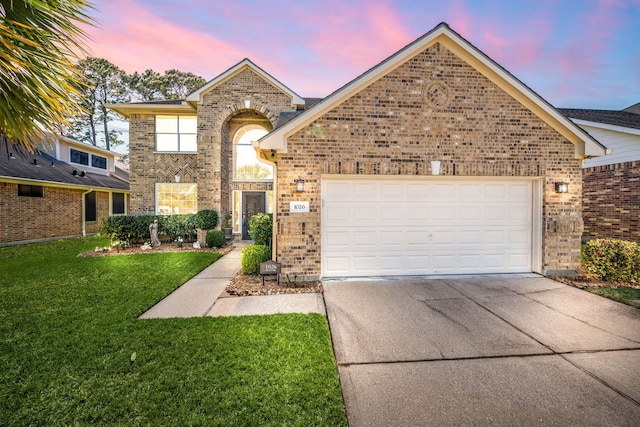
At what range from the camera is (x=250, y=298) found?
5.07 m

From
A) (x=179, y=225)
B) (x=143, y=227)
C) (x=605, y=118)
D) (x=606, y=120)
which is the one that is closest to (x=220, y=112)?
(x=179, y=225)

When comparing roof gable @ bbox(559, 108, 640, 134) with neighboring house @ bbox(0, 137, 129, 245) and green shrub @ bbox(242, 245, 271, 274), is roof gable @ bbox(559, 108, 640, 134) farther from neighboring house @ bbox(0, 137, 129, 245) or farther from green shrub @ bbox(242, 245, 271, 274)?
neighboring house @ bbox(0, 137, 129, 245)

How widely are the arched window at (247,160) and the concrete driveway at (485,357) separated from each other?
9337 mm

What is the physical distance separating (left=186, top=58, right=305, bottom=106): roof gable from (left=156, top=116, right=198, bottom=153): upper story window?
1.27m

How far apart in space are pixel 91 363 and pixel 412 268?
19.5 ft

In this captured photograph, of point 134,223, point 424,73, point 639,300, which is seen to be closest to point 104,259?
point 134,223

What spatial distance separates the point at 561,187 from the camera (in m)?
6.25

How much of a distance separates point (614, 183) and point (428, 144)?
30.9 ft

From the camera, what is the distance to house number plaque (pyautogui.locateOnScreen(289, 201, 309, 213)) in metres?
5.85

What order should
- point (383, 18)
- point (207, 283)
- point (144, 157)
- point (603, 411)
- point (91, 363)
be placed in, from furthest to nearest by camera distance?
point (144, 157)
point (383, 18)
point (207, 283)
point (91, 363)
point (603, 411)

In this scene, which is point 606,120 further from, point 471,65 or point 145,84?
point 145,84

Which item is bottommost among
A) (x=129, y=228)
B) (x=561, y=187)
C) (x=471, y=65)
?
(x=129, y=228)

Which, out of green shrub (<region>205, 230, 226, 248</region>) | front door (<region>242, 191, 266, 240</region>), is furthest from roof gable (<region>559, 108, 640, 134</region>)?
green shrub (<region>205, 230, 226, 248</region>)

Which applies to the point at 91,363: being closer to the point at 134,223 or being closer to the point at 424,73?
the point at 424,73
